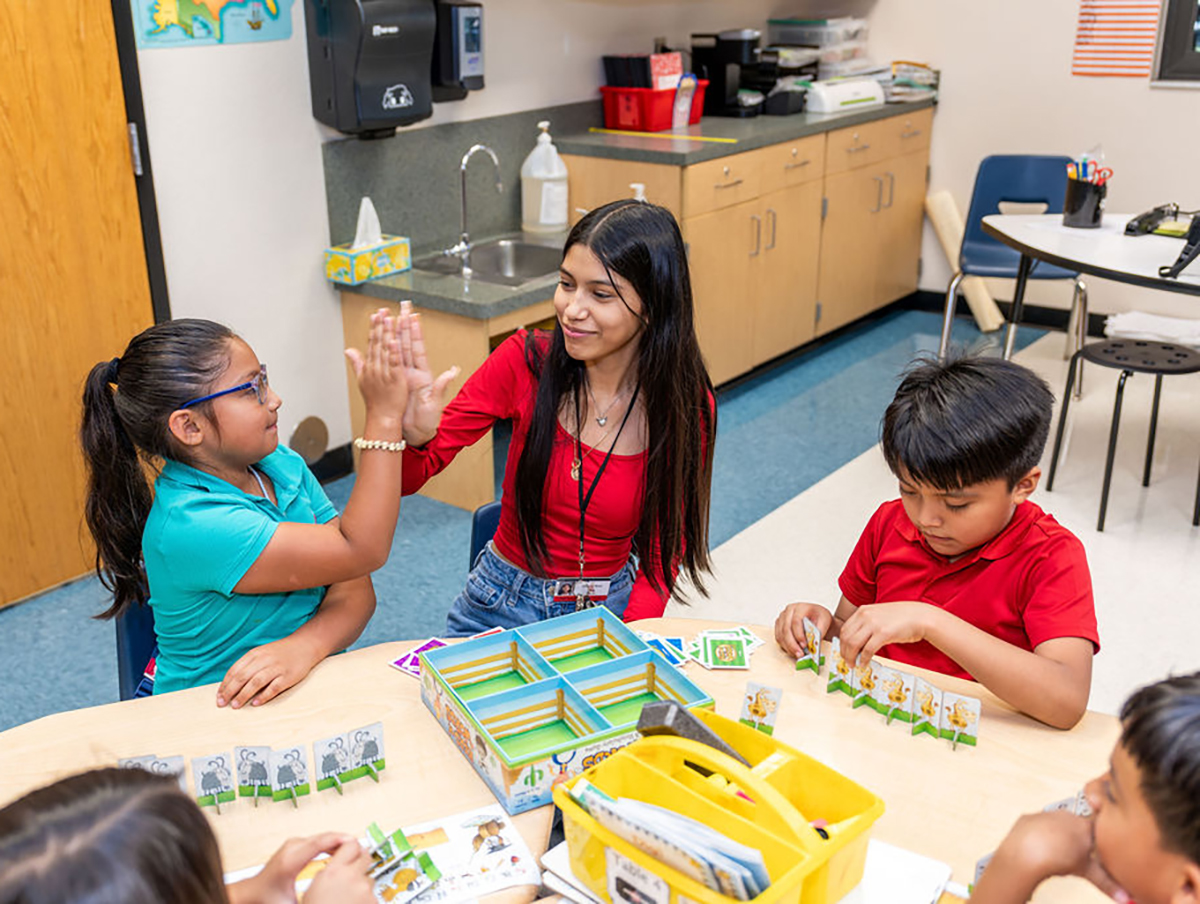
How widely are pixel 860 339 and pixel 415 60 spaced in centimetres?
273

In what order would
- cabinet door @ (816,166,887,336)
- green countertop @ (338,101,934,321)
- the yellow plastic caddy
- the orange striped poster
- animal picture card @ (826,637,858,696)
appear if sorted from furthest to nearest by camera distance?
cabinet door @ (816,166,887,336) < the orange striped poster < green countertop @ (338,101,934,321) < animal picture card @ (826,637,858,696) < the yellow plastic caddy

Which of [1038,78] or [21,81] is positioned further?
[1038,78]

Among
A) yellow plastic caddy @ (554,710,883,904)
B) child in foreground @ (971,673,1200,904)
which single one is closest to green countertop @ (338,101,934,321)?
yellow plastic caddy @ (554,710,883,904)

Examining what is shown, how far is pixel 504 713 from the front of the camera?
129 centimetres

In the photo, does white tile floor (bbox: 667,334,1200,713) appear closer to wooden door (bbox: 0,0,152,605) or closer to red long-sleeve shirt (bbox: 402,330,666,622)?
Result: red long-sleeve shirt (bbox: 402,330,666,622)

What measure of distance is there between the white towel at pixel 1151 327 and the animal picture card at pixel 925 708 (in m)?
3.74

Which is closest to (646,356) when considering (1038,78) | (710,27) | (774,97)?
(774,97)

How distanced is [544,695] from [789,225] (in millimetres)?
3582

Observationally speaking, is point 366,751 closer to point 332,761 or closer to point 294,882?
point 332,761

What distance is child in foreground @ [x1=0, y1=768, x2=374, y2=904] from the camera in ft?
2.42

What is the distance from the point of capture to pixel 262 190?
10.7ft

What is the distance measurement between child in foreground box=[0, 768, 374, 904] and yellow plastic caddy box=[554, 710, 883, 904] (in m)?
0.35

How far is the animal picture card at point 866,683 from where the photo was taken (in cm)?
139

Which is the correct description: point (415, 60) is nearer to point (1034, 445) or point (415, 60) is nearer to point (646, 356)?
point (646, 356)
